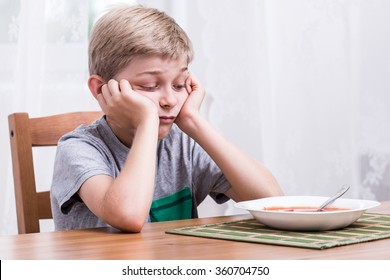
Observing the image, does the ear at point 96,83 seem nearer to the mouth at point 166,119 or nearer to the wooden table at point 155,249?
the mouth at point 166,119

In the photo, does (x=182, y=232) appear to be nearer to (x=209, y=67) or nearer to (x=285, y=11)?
(x=209, y=67)

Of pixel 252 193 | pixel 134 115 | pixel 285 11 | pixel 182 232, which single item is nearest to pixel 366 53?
pixel 285 11

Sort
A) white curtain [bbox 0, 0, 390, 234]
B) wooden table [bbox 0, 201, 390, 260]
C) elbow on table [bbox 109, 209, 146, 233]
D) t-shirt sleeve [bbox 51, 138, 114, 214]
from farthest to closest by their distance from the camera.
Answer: white curtain [bbox 0, 0, 390, 234] → t-shirt sleeve [bbox 51, 138, 114, 214] → elbow on table [bbox 109, 209, 146, 233] → wooden table [bbox 0, 201, 390, 260]

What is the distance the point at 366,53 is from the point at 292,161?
1.44 feet

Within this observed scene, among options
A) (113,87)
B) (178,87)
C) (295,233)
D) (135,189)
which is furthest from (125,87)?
(295,233)

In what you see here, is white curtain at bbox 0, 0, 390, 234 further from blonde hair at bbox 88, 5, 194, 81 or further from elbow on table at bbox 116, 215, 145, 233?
elbow on table at bbox 116, 215, 145, 233

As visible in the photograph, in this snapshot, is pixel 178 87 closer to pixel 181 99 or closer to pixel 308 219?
pixel 181 99

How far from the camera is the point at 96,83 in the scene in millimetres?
1486

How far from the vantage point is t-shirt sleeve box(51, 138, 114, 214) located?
4.10 feet

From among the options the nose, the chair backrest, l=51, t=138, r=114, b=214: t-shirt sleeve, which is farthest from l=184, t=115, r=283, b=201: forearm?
the chair backrest

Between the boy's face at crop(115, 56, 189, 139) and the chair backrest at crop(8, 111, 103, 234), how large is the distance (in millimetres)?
270

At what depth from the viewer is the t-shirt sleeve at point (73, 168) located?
1.25m

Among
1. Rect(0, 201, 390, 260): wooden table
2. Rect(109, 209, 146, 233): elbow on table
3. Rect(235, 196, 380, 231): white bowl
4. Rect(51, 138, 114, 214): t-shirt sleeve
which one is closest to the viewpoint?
Rect(0, 201, 390, 260): wooden table

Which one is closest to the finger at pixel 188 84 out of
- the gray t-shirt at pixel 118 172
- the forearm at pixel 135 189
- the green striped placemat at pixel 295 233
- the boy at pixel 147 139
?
the boy at pixel 147 139
